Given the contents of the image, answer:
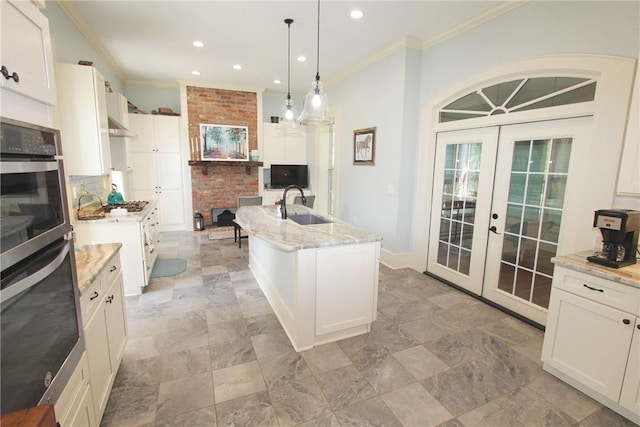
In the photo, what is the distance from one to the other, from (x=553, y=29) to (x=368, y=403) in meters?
3.34

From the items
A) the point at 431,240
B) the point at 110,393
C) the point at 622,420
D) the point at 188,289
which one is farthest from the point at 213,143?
the point at 622,420

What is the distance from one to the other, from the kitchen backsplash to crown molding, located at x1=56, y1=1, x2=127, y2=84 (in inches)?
67.7

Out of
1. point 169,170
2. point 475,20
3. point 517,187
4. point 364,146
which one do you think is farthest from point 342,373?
point 169,170

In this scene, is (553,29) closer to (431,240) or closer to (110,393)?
(431,240)

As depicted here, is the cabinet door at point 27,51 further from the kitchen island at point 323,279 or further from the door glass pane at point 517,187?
the door glass pane at point 517,187

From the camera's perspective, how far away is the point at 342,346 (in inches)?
100

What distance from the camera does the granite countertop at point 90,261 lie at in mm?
1559

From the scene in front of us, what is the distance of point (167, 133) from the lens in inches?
239

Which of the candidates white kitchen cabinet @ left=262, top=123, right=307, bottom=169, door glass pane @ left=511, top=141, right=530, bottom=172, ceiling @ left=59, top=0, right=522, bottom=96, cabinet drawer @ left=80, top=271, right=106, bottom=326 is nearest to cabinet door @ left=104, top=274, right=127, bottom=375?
cabinet drawer @ left=80, top=271, right=106, bottom=326

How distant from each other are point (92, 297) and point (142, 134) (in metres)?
5.21

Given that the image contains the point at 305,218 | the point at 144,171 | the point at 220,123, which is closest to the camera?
the point at 305,218

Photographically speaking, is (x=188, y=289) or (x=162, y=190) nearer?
(x=188, y=289)

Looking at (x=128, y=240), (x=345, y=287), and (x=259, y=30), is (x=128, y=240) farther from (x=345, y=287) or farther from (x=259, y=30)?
(x=259, y=30)

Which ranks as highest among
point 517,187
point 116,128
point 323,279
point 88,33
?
point 88,33
